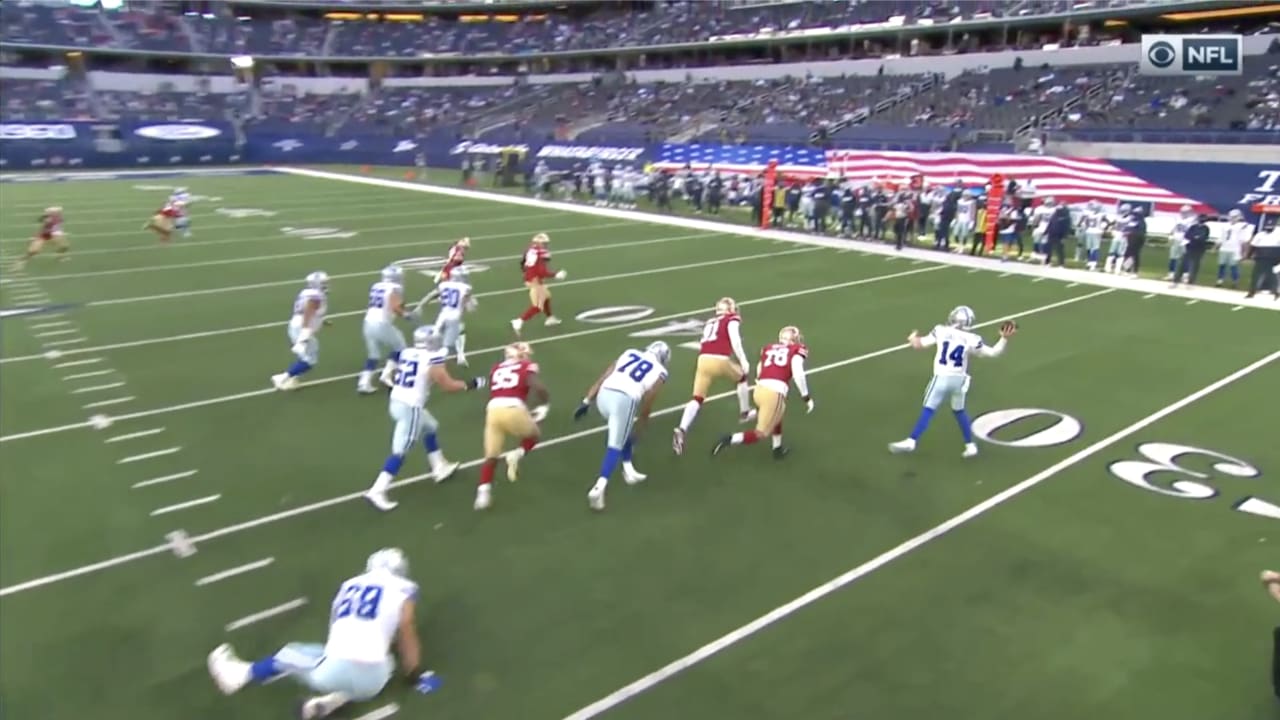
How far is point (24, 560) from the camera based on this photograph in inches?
270

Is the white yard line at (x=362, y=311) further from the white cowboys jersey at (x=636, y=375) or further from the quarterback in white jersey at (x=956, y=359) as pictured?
the quarterback in white jersey at (x=956, y=359)

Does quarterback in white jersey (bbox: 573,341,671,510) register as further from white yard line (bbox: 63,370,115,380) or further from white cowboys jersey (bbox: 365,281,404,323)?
white yard line (bbox: 63,370,115,380)

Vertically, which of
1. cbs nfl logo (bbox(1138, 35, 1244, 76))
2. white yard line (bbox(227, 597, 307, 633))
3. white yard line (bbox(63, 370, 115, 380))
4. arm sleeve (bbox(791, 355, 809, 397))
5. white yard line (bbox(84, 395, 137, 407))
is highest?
cbs nfl logo (bbox(1138, 35, 1244, 76))

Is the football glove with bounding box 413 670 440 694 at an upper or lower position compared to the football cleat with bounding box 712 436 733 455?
lower

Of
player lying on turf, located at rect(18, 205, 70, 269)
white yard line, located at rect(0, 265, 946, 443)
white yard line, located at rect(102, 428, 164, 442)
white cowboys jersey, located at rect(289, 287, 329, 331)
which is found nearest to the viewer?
white yard line, located at rect(102, 428, 164, 442)

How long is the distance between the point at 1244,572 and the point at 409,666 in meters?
5.96

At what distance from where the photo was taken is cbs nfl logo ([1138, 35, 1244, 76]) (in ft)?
90.6

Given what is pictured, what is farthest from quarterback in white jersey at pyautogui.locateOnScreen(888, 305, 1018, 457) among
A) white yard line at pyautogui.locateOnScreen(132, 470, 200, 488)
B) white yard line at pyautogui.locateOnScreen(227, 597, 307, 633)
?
white yard line at pyautogui.locateOnScreen(132, 470, 200, 488)

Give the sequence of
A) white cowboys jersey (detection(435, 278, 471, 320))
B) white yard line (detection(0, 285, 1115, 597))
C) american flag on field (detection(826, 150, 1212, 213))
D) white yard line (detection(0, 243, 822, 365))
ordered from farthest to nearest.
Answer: american flag on field (detection(826, 150, 1212, 213)) → white yard line (detection(0, 243, 822, 365)) → white cowboys jersey (detection(435, 278, 471, 320)) → white yard line (detection(0, 285, 1115, 597))

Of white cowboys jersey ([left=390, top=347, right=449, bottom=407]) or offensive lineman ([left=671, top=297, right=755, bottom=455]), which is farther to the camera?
offensive lineman ([left=671, top=297, right=755, bottom=455])

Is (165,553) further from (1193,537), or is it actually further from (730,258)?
(730,258)

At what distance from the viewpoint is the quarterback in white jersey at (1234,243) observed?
56.1 feet

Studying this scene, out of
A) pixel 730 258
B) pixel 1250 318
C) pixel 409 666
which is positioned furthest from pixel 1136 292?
pixel 409 666

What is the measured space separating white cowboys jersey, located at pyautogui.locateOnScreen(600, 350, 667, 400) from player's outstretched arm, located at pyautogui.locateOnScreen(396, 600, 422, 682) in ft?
10.2
